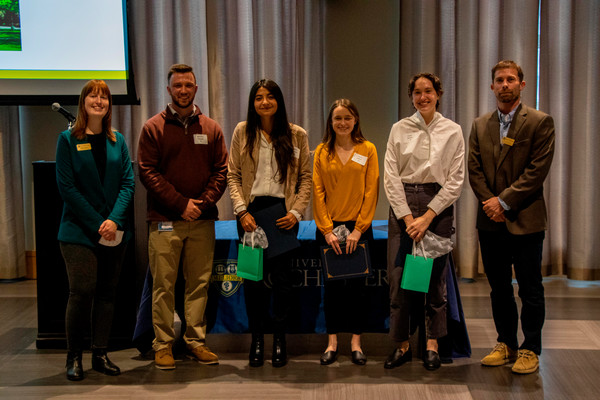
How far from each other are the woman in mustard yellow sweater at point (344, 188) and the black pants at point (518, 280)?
62cm

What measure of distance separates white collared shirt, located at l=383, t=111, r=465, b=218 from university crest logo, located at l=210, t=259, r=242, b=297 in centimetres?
97

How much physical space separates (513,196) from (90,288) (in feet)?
6.74

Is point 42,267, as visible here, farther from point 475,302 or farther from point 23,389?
point 475,302

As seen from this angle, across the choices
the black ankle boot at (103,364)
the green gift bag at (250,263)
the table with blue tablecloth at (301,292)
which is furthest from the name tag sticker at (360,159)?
the black ankle boot at (103,364)

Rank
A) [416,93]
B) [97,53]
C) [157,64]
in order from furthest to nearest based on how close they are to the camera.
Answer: [157,64] < [97,53] < [416,93]

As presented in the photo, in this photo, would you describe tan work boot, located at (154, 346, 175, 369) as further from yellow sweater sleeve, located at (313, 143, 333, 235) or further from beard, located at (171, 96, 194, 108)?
beard, located at (171, 96, 194, 108)

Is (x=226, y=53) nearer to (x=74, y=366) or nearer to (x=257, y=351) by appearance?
(x=257, y=351)

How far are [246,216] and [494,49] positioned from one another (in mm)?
2898

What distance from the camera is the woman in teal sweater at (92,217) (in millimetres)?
2635

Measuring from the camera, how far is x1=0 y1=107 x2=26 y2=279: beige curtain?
15.3 feet

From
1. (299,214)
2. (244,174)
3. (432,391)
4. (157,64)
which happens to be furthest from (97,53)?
(432,391)

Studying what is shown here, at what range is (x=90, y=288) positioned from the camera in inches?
105

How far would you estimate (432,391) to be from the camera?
255 centimetres

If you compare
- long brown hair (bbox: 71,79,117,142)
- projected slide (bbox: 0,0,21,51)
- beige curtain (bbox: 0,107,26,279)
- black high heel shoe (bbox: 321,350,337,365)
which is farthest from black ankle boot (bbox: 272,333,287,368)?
projected slide (bbox: 0,0,21,51)
